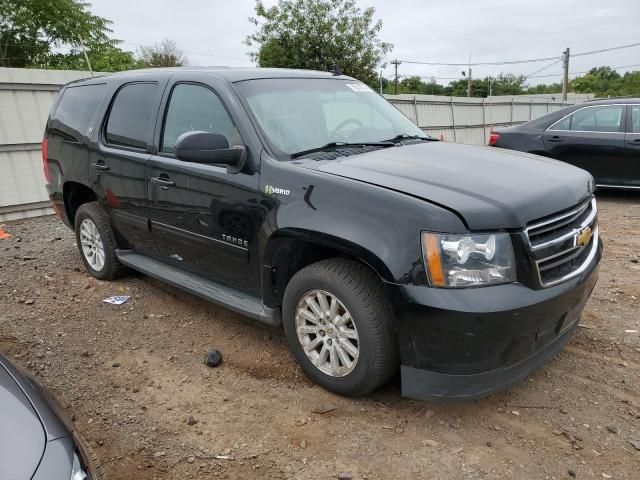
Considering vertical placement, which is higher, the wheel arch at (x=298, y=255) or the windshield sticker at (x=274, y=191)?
the windshield sticker at (x=274, y=191)

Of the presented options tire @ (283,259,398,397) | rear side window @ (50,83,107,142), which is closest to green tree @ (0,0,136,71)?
rear side window @ (50,83,107,142)

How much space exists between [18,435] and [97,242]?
3374 millimetres

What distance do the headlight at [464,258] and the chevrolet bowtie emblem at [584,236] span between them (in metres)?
0.69

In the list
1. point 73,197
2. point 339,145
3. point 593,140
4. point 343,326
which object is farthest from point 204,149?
point 593,140

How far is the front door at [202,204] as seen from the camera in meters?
3.24

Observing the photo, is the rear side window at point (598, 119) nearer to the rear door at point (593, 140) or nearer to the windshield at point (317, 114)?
the rear door at point (593, 140)

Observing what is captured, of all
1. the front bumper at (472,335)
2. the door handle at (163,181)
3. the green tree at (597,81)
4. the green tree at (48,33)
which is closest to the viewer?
the front bumper at (472,335)

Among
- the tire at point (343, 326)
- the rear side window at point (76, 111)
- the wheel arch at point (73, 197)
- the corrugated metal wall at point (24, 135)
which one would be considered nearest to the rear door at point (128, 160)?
the rear side window at point (76, 111)

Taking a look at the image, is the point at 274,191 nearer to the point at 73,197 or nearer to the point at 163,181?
the point at 163,181

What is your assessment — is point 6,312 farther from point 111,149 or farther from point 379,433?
point 379,433

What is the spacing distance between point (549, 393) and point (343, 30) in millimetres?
17877

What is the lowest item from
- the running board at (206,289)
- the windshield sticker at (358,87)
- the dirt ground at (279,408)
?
the dirt ground at (279,408)

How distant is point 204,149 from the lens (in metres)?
3.06

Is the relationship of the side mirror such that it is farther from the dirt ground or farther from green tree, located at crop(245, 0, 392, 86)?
Answer: green tree, located at crop(245, 0, 392, 86)
